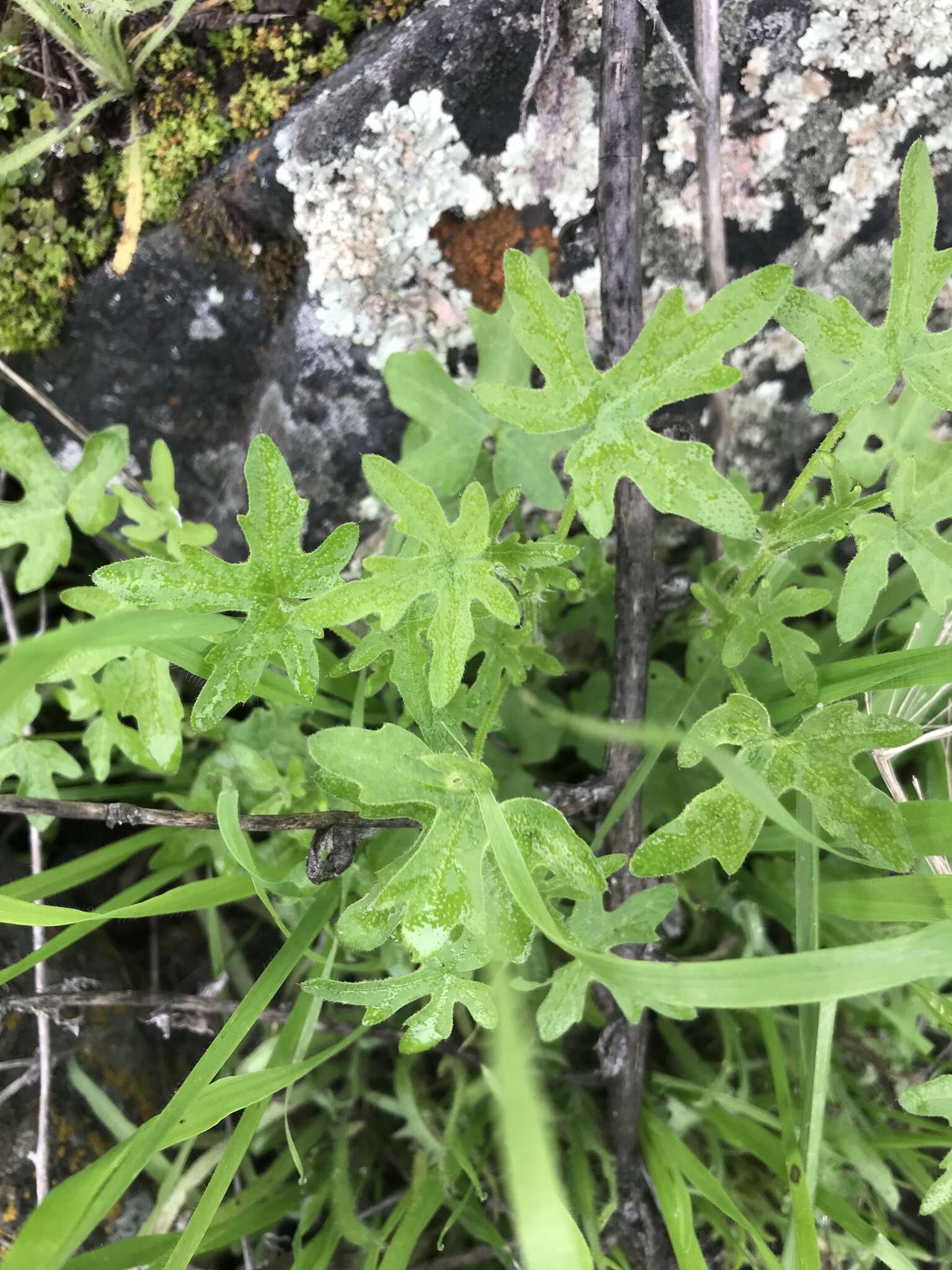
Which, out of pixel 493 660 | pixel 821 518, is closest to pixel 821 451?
pixel 821 518

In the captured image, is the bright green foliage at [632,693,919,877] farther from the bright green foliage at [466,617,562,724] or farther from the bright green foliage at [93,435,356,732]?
the bright green foliage at [93,435,356,732]

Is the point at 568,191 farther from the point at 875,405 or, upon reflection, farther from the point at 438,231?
the point at 875,405

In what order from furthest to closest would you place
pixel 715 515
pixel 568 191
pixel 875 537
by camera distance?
pixel 568 191
pixel 875 537
pixel 715 515

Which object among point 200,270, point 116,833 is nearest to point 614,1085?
point 116,833

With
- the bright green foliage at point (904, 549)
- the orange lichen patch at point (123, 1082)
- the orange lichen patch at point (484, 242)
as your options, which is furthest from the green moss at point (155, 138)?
the orange lichen patch at point (123, 1082)

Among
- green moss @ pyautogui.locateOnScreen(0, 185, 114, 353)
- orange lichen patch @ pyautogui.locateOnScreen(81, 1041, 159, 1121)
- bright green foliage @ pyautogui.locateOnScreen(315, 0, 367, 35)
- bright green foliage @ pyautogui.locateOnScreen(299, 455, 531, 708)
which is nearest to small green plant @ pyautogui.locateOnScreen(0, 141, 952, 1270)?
bright green foliage @ pyautogui.locateOnScreen(299, 455, 531, 708)

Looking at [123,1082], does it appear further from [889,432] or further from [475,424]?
[889,432]
